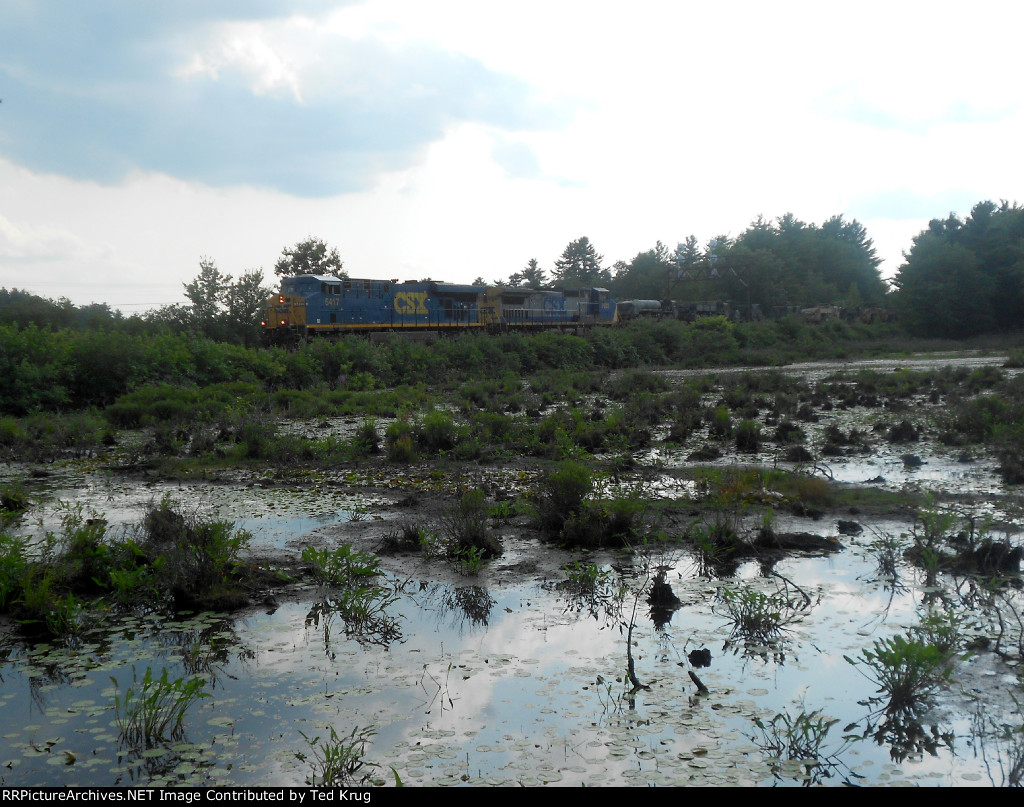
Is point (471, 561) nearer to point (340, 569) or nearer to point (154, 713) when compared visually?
point (340, 569)

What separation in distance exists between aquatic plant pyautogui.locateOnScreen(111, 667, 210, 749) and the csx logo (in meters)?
39.7

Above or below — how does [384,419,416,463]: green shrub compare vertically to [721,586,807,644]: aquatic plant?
above

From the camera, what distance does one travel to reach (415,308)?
45094 millimetres

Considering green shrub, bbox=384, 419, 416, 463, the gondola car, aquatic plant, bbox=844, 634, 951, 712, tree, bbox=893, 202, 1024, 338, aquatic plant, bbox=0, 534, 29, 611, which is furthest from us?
tree, bbox=893, 202, 1024, 338

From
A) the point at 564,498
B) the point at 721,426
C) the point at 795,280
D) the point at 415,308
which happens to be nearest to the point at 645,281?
the point at 795,280

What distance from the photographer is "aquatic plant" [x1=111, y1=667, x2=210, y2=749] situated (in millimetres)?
4520

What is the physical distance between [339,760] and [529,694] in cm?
148

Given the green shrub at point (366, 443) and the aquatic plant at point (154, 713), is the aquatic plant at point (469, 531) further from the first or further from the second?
the green shrub at point (366, 443)

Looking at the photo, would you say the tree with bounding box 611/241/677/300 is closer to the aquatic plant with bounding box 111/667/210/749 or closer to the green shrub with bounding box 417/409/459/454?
the green shrub with bounding box 417/409/459/454

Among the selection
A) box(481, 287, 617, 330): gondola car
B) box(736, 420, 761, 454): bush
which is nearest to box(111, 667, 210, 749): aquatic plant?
box(736, 420, 761, 454): bush

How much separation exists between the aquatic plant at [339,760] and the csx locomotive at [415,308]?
118 feet

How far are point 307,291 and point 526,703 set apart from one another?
37.5m

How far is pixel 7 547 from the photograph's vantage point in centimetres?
746

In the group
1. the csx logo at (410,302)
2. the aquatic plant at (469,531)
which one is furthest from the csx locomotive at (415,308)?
the aquatic plant at (469,531)
